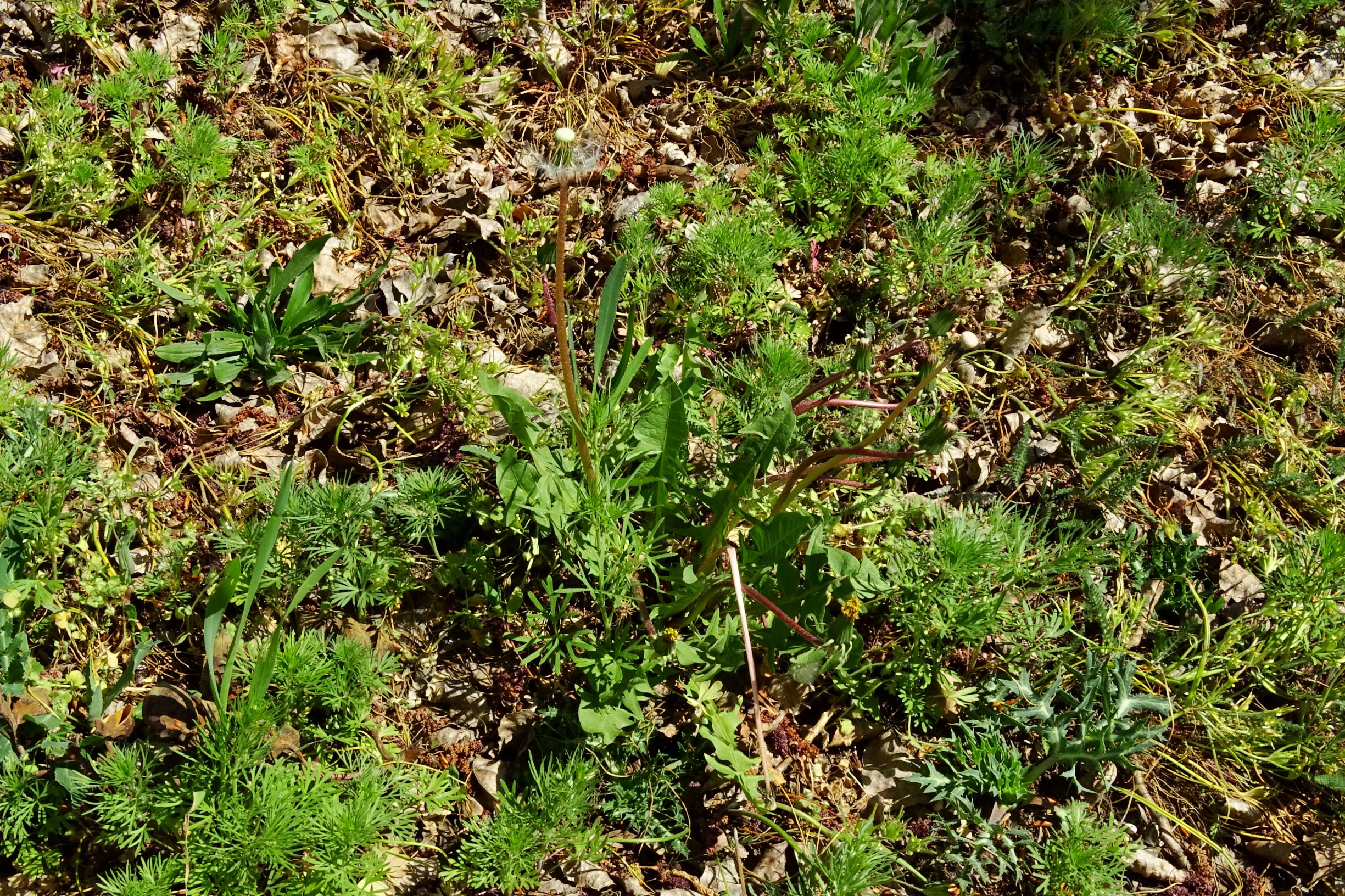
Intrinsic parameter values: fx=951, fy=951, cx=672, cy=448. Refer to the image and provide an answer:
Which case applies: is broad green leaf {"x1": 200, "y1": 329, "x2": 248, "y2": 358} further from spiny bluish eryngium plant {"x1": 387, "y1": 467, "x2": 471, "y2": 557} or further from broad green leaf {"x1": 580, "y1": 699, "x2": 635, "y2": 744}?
broad green leaf {"x1": 580, "y1": 699, "x2": 635, "y2": 744}

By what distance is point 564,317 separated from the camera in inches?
83.7

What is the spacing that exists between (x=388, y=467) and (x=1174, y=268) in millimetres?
2671

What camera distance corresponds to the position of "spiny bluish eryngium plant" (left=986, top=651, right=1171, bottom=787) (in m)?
2.44

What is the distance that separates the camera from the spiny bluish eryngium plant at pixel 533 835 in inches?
84.6

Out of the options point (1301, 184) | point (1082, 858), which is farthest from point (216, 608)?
point (1301, 184)

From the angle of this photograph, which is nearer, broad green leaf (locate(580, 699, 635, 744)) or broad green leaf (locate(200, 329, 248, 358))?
broad green leaf (locate(580, 699, 635, 744))

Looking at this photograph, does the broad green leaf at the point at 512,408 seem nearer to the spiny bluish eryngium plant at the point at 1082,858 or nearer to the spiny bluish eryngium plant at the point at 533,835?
the spiny bluish eryngium plant at the point at 533,835

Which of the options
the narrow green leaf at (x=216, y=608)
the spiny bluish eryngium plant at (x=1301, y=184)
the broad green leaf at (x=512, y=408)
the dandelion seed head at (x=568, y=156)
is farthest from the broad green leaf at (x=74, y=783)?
the spiny bluish eryngium plant at (x=1301, y=184)

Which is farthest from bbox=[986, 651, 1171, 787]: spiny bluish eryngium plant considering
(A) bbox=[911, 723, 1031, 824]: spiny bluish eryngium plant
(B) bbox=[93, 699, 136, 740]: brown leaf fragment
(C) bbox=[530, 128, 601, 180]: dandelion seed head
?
(B) bbox=[93, 699, 136, 740]: brown leaf fragment

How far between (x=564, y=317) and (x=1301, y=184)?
290 cm

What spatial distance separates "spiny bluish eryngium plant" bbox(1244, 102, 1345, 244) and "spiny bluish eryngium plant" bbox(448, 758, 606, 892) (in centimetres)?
299

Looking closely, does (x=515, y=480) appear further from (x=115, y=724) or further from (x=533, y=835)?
(x=115, y=724)

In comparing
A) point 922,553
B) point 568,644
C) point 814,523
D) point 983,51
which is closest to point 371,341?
point 568,644

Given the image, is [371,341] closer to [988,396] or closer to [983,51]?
[988,396]
